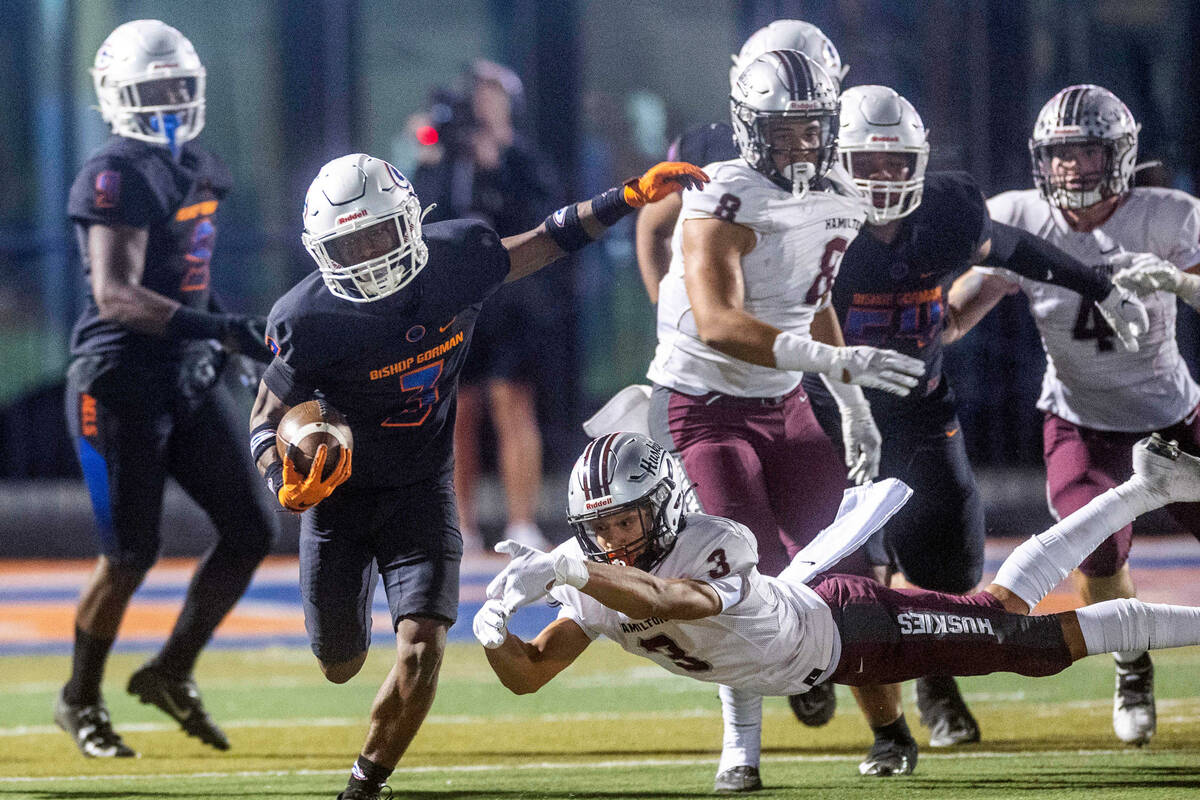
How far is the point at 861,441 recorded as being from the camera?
4672 mm

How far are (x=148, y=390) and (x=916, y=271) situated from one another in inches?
88.0

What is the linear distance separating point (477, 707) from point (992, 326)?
4578mm

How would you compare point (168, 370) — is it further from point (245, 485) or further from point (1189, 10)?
point (1189, 10)

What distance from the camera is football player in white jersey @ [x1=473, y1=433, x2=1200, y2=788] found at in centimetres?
377

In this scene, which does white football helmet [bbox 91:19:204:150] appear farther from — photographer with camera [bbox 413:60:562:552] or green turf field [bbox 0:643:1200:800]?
photographer with camera [bbox 413:60:562:552]

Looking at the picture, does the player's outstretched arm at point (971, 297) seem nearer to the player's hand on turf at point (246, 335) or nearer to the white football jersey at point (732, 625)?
the white football jersey at point (732, 625)

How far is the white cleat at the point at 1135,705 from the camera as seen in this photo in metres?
4.80

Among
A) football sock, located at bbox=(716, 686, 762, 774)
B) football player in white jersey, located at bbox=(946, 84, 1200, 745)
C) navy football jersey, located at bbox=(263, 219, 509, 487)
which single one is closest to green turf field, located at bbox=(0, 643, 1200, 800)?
football sock, located at bbox=(716, 686, 762, 774)

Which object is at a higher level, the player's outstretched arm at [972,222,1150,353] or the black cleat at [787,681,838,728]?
the player's outstretched arm at [972,222,1150,353]

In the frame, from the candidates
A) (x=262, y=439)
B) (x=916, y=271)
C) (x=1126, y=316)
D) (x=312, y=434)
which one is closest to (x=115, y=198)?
(x=262, y=439)

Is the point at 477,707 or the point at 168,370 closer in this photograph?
the point at 168,370

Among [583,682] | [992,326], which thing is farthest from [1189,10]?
[583,682]

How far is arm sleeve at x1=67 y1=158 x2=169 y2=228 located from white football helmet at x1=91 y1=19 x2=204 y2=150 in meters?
0.18

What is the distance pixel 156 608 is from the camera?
8.43m
